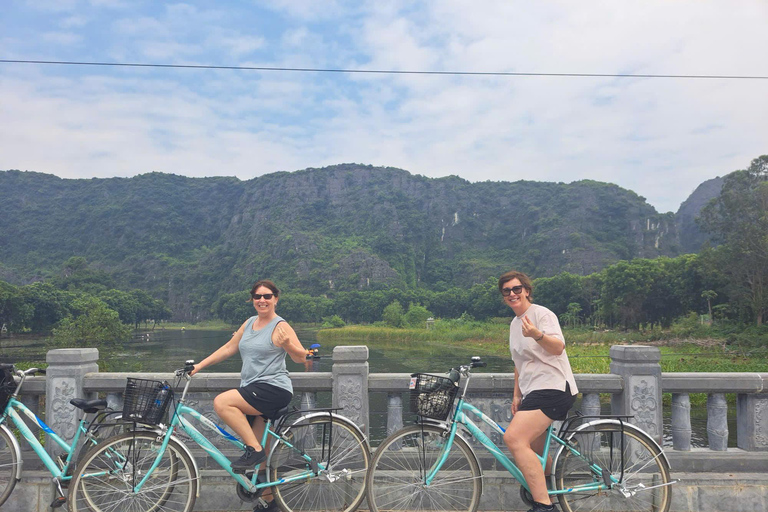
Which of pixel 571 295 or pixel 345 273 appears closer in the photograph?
pixel 571 295

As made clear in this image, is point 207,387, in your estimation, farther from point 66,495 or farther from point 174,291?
point 174,291

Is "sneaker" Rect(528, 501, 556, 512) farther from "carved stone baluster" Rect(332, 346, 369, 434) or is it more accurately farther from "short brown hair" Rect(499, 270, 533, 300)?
"carved stone baluster" Rect(332, 346, 369, 434)

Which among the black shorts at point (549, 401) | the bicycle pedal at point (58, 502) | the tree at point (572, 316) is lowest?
the tree at point (572, 316)

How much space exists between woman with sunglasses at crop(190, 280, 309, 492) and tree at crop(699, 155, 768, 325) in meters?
46.9

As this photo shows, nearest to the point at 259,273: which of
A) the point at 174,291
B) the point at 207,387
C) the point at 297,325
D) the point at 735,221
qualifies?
the point at 174,291

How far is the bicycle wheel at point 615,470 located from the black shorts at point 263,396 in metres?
2.06

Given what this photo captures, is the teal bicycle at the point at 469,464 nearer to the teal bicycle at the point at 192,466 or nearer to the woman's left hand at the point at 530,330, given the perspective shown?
the teal bicycle at the point at 192,466

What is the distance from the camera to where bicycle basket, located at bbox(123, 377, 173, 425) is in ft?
12.3

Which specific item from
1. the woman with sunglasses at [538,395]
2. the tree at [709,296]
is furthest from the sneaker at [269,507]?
the tree at [709,296]

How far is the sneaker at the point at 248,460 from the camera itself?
384 centimetres

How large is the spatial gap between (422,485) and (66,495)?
270cm

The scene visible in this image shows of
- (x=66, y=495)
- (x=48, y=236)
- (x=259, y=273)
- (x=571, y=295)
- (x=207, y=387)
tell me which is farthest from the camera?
(x=48, y=236)

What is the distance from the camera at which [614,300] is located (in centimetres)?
5984

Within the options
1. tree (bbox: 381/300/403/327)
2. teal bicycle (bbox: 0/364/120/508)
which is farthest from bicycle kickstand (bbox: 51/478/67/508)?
tree (bbox: 381/300/403/327)
